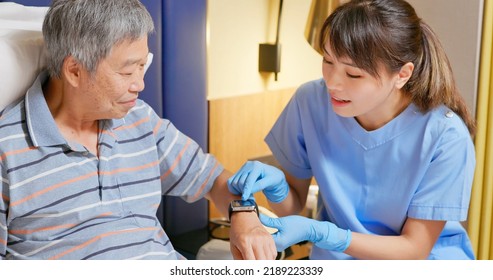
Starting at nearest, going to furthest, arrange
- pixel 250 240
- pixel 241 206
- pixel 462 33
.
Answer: pixel 250 240, pixel 241 206, pixel 462 33

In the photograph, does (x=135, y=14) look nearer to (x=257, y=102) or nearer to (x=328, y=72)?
(x=328, y=72)

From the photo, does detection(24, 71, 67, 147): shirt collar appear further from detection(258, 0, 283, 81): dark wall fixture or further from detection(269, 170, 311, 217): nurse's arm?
detection(258, 0, 283, 81): dark wall fixture

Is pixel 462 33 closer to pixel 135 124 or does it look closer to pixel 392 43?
pixel 392 43

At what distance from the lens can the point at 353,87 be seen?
1.41 meters

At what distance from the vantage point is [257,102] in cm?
213

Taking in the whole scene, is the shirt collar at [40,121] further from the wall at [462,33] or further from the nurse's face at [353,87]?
the wall at [462,33]

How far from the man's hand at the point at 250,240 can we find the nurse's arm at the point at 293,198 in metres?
0.26

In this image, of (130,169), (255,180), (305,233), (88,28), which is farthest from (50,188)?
(305,233)

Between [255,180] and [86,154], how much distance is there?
1.25ft

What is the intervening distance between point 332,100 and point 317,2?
0.61m

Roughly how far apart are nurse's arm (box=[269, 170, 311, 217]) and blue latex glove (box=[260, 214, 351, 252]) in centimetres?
21

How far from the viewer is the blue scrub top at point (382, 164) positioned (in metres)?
1.47

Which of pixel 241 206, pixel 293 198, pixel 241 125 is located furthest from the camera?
pixel 241 125

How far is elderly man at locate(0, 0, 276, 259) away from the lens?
3.98 ft
